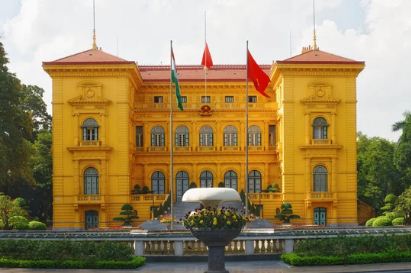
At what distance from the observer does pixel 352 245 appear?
2373 centimetres

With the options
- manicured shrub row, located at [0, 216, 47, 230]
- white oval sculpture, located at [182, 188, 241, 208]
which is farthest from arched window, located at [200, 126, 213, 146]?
white oval sculpture, located at [182, 188, 241, 208]

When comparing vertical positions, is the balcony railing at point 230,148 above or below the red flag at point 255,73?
below

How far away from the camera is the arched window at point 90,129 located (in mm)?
55344

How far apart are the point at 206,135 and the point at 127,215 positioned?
38.6 feet

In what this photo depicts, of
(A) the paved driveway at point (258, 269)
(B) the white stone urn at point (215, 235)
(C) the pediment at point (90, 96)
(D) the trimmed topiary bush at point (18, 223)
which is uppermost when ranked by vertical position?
(C) the pediment at point (90, 96)

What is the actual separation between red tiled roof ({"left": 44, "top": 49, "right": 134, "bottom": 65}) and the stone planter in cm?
3552

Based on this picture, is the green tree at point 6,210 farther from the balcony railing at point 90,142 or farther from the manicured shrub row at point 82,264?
the manicured shrub row at point 82,264

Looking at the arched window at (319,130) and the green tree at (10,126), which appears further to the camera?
the arched window at (319,130)

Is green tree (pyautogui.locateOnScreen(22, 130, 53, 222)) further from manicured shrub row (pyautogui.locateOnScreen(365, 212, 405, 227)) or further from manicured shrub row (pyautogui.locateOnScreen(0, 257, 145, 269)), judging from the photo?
manicured shrub row (pyautogui.locateOnScreen(0, 257, 145, 269))

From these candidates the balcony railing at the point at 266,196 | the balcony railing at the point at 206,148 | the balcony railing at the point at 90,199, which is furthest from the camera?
the balcony railing at the point at 206,148

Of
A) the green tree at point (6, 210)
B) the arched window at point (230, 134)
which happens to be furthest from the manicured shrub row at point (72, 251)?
the arched window at point (230, 134)

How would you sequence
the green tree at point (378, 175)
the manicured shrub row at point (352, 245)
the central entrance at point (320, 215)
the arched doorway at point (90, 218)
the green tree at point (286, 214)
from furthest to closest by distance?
the green tree at point (378, 175) → the central entrance at point (320, 215) → the arched doorway at point (90, 218) → the green tree at point (286, 214) → the manicured shrub row at point (352, 245)

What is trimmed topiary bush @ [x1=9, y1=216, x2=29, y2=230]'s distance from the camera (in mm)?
44562

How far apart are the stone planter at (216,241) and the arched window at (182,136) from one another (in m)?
40.4
